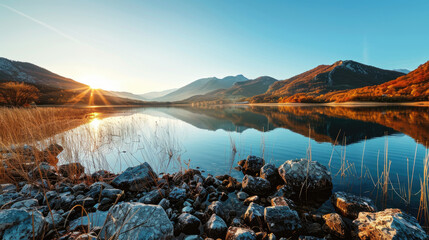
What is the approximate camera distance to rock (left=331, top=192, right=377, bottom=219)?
4539mm

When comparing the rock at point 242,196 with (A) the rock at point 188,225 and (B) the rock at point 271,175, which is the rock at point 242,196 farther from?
(A) the rock at point 188,225

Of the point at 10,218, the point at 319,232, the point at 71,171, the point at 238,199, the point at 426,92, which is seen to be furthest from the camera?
the point at 426,92

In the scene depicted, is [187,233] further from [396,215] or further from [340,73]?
[340,73]

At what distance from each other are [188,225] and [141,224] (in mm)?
1293

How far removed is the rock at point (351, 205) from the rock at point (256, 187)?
80.9 inches

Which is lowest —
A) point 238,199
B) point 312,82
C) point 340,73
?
point 238,199

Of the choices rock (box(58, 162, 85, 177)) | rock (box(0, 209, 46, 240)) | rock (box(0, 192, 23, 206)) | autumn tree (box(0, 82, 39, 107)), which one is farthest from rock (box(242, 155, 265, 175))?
autumn tree (box(0, 82, 39, 107))

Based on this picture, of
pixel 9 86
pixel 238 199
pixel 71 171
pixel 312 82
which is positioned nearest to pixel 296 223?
pixel 238 199

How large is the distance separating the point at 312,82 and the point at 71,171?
17888 cm

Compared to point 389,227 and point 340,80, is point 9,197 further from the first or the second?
point 340,80

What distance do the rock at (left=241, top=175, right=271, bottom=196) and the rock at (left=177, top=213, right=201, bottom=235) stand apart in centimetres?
234

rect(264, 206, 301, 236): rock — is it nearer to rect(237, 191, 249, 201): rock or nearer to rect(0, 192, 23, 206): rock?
rect(237, 191, 249, 201): rock

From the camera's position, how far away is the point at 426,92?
158 ft

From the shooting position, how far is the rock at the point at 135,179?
5.89 m
